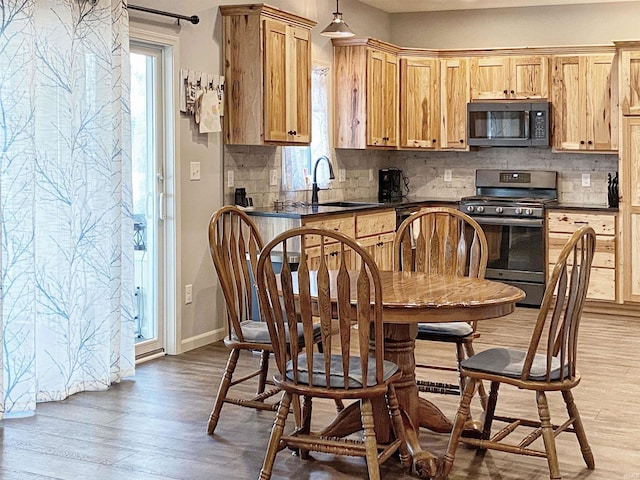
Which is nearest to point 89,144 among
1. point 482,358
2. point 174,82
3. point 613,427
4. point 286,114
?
point 174,82

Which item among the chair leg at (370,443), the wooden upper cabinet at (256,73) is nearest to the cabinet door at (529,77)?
the wooden upper cabinet at (256,73)

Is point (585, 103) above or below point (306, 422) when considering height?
above

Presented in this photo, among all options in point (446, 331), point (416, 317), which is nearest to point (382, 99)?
point (446, 331)

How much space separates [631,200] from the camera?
7.03m

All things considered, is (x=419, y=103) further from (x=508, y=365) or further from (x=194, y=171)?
(x=508, y=365)

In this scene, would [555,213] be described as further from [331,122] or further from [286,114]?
[286,114]

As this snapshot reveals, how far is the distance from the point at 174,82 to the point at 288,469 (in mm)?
2918

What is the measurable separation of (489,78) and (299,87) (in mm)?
2373

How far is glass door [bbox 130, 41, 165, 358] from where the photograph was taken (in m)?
5.38

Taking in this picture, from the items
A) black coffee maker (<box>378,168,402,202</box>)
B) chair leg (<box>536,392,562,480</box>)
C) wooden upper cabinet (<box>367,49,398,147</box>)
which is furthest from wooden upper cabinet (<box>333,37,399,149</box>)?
chair leg (<box>536,392,562,480</box>)

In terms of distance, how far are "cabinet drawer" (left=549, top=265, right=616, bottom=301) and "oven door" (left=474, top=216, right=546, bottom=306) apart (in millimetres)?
444

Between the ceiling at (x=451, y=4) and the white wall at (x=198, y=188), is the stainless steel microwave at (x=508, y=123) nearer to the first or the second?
the ceiling at (x=451, y=4)

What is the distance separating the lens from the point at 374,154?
8508 millimetres

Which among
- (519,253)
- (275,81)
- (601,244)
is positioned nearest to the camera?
(275,81)
